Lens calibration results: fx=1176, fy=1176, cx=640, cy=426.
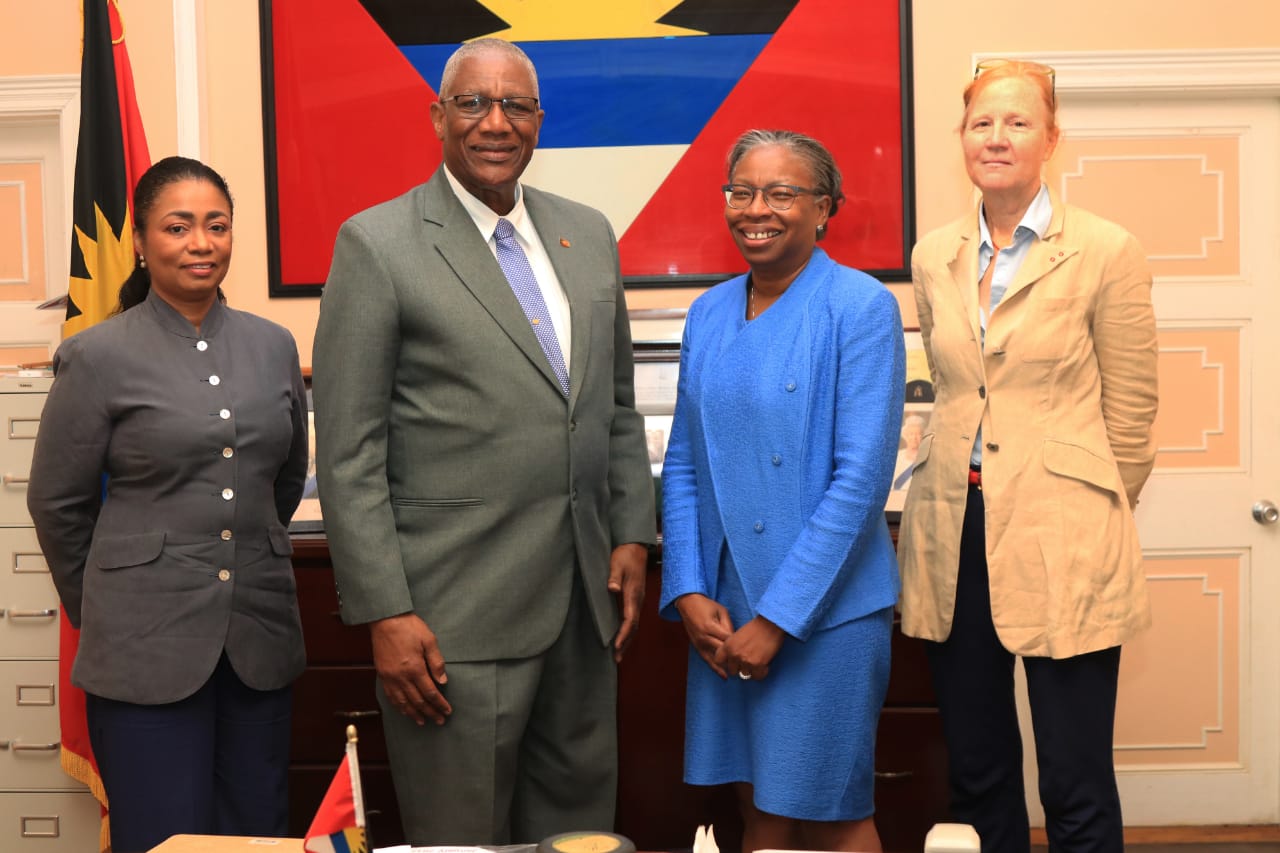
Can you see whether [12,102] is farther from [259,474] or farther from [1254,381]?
[1254,381]

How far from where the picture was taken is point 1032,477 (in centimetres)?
193

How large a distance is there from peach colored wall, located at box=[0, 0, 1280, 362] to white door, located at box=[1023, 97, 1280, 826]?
0.21 meters

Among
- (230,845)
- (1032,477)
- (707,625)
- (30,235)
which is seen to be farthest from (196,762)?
(30,235)

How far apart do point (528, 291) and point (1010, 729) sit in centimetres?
112

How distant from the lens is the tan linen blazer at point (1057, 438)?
1928 millimetres

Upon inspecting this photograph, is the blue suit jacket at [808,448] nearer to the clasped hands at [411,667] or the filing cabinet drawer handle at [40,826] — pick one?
the clasped hands at [411,667]

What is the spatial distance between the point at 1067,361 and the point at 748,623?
0.68m

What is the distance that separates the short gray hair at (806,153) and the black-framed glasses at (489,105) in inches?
14.1

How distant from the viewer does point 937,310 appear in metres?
2.07

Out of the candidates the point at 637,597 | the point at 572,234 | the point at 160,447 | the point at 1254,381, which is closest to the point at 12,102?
the point at 160,447

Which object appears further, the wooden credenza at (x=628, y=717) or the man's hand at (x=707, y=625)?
the wooden credenza at (x=628, y=717)

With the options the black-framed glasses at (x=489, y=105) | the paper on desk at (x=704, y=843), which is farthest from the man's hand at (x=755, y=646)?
the black-framed glasses at (x=489, y=105)

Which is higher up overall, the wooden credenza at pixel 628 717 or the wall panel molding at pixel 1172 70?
the wall panel molding at pixel 1172 70

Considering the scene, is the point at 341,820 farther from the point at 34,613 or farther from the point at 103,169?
the point at 103,169
